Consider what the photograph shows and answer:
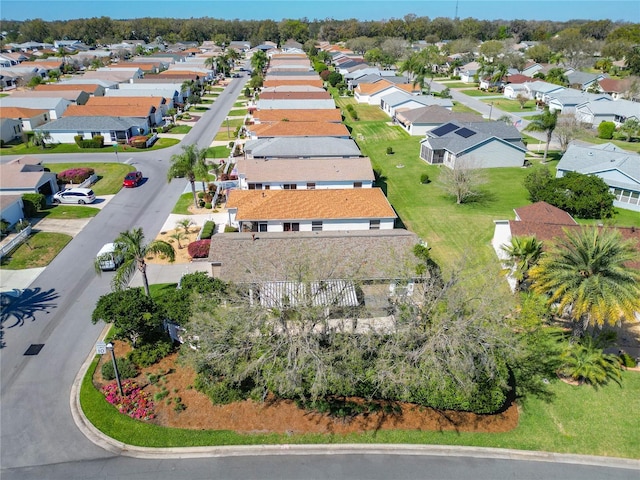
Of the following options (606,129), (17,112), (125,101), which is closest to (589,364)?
(606,129)

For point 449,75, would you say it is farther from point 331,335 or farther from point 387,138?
point 331,335

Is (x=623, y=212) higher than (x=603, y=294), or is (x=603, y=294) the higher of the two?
(x=603, y=294)

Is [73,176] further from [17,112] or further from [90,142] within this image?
[17,112]

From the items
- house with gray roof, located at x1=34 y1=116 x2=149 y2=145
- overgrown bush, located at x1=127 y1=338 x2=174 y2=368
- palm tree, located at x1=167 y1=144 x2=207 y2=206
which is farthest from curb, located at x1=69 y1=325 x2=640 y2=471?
house with gray roof, located at x1=34 y1=116 x2=149 y2=145

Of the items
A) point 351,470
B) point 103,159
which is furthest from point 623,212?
point 103,159

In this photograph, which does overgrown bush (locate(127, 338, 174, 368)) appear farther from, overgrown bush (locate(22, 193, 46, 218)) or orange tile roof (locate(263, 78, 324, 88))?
orange tile roof (locate(263, 78, 324, 88))

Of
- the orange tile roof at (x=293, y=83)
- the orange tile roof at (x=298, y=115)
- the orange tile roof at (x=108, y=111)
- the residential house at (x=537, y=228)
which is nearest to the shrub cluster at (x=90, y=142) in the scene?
the orange tile roof at (x=108, y=111)
